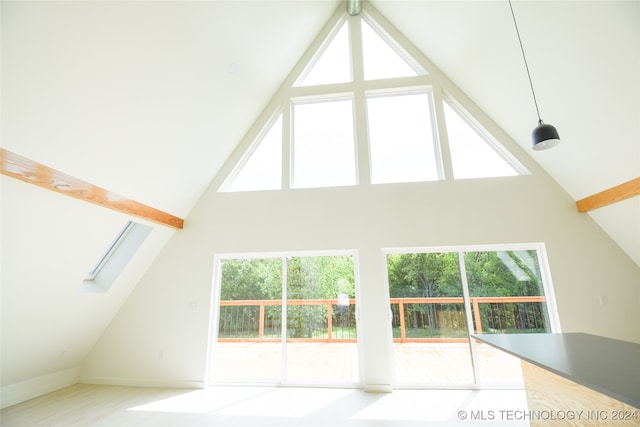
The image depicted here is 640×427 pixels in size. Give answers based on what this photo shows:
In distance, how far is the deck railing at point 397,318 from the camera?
3641 mm

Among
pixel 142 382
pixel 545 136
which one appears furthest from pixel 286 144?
pixel 142 382

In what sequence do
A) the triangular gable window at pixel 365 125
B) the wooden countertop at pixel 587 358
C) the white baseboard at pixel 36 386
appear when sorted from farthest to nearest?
the triangular gable window at pixel 365 125 → the white baseboard at pixel 36 386 → the wooden countertop at pixel 587 358

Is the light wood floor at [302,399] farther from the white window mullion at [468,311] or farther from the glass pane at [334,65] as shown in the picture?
the glass pane at [334,65]

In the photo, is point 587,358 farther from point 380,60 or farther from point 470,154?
point 380,60

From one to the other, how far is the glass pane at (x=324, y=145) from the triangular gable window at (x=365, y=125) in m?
0.02

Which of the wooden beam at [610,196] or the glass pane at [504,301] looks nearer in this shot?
the wooden beam at [610,196]

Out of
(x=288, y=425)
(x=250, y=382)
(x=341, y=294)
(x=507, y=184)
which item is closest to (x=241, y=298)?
(x=250, y=382)

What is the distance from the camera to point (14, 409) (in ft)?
10.2

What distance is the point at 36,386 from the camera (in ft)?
11.6

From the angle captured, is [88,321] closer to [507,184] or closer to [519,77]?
[507,184]

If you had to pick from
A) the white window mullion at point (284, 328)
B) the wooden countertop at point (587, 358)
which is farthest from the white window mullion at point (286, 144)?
the wooden countertop at point (587, 358)

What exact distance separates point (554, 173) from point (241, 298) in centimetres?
471

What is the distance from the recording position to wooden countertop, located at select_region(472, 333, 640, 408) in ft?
3.73

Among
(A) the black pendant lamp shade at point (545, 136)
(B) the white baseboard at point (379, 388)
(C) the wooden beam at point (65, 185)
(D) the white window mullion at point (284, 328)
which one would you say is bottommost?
(B) the white baseboard at point (379, 388)
